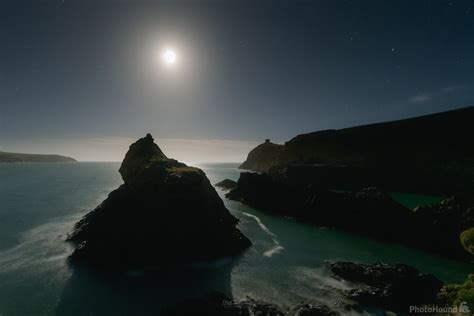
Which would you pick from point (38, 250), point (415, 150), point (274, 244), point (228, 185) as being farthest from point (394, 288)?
point (415, 150)

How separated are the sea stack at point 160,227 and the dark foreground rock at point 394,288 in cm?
1438

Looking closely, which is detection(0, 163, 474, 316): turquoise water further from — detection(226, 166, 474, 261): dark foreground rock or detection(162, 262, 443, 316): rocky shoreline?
detection(226, 166, 474, 261): dark foreground rock

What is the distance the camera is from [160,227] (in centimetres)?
2866

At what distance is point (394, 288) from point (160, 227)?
2314 cm

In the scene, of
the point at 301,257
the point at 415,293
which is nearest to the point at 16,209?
the point at 301,257

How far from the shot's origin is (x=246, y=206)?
6312cm

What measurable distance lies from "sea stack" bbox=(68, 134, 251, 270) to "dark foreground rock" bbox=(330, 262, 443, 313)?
14377 mm

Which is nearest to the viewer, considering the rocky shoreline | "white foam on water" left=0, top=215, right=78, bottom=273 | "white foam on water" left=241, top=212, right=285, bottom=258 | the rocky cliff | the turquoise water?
the rocky shoreline

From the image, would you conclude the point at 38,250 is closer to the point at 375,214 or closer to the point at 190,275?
the point at 190,275

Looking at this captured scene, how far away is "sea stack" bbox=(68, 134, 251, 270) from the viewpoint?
88.2 feet

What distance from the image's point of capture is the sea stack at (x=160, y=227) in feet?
88.2

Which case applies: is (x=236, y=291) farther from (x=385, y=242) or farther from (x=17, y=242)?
(x=17, y=242)

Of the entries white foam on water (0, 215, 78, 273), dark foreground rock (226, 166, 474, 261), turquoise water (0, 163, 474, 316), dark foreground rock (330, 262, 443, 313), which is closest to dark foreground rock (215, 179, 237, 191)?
dark foreground rock (226, 166, 474, 261)

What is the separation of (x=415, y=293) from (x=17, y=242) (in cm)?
4705
